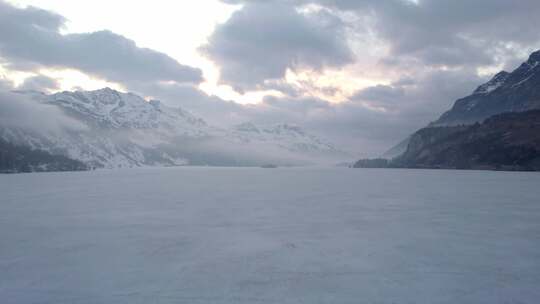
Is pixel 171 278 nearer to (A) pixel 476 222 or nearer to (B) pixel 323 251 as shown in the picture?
(B) pixel 323 251

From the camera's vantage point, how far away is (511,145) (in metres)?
199

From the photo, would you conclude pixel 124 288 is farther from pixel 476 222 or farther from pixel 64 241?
pixel 476 222

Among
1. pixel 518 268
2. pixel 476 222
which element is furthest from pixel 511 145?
pixel 518 268

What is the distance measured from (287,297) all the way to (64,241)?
57.7 ft

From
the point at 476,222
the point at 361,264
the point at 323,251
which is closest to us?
the point at 361,264

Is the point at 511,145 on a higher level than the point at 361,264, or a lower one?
higher

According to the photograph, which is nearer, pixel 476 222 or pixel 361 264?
pixel 361 264

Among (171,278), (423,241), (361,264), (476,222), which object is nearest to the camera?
(171,278)

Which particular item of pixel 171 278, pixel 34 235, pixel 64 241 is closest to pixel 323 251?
pixel 171 278

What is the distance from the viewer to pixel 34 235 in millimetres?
26734

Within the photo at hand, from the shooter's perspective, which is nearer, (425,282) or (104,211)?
(425,282)

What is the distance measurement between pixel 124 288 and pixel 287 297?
6778 mm

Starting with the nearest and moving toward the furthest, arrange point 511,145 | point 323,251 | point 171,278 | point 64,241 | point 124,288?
point 124,288
point 171,278
point 323,251
point 64,241
point 511,145

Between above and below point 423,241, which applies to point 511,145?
above
